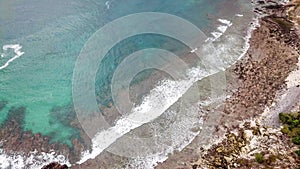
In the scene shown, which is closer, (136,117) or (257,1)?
(136,117)

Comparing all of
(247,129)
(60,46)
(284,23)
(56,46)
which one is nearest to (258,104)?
(247,129)

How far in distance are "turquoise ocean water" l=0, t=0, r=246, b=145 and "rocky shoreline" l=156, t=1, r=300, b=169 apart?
7.49 m

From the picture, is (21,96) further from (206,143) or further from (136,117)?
(206,143)

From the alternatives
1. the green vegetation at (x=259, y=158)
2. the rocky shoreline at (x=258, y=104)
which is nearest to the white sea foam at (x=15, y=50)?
the rocky shoreline at (x=258, y=104)

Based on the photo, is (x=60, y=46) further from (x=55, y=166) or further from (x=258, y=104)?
(x=258, y=104)

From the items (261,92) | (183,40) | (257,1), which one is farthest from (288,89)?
(257,1)

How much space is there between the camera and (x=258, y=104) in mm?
35062

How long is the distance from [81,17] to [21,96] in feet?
47.6

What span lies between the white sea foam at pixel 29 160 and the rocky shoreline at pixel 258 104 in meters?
8.64

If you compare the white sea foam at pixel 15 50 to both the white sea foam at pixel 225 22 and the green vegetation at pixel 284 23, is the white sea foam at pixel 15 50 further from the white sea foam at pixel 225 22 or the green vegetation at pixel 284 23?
the green vegetation at pixel 284 23

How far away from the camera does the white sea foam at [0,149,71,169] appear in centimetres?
2961

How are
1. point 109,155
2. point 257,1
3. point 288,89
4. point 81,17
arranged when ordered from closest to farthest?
point 109,155 < point 288,89 < point 81,17 < point 257,1

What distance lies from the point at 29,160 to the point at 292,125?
22.5 metres

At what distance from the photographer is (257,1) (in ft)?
168
